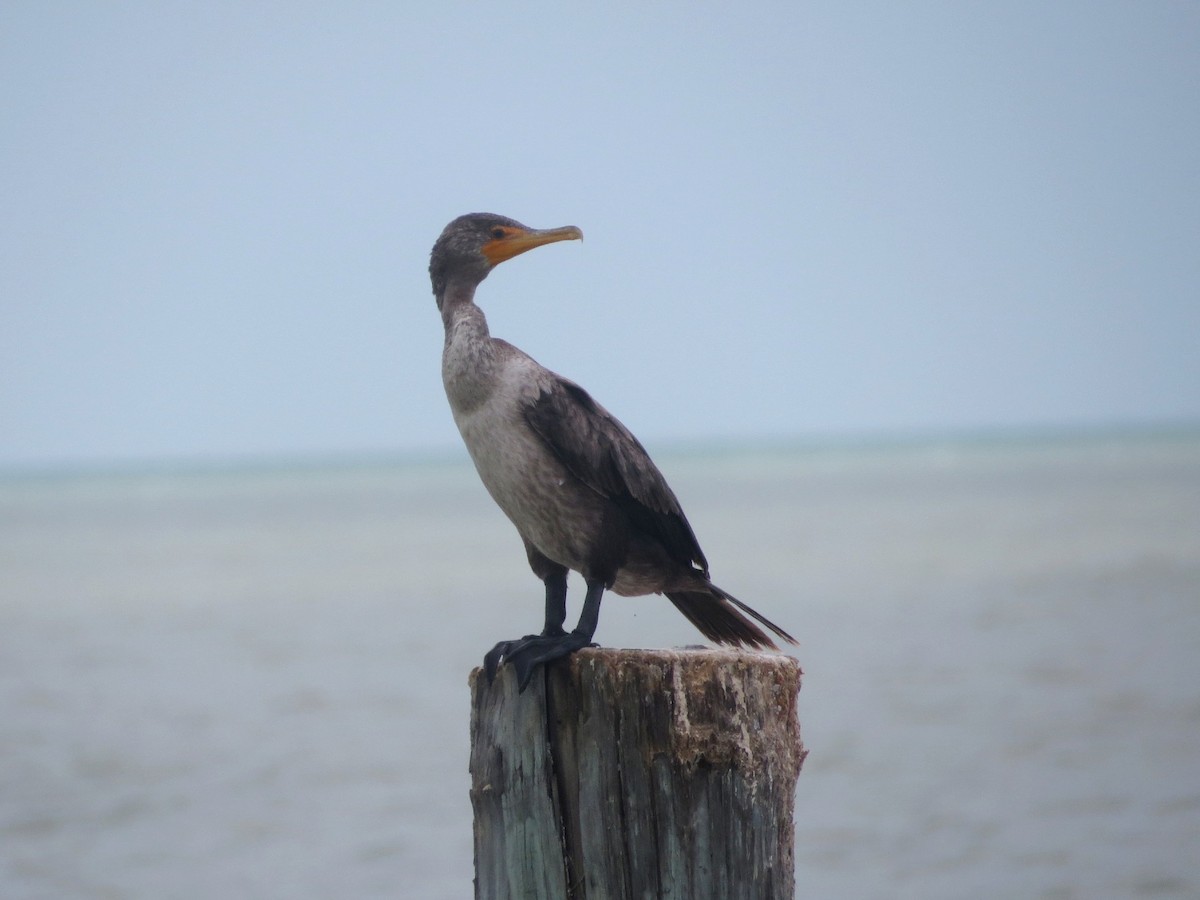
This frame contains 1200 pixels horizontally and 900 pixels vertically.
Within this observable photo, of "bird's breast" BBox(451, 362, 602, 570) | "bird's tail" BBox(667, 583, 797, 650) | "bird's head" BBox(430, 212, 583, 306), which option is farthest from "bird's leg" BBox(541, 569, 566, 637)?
"bird's head" BBox(430, 212, 583, 306)

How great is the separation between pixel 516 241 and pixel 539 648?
1.28 m

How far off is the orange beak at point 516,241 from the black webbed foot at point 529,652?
116 cm

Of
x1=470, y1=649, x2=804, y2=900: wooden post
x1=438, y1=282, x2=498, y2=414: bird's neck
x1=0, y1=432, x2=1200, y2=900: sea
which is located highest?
x1=438, y1=282, x2=498, y2=414: bird's neck

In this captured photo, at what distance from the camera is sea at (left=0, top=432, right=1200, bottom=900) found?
7.26 m

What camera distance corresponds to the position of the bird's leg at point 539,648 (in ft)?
10.5

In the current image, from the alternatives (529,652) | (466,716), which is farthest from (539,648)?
(466,716)

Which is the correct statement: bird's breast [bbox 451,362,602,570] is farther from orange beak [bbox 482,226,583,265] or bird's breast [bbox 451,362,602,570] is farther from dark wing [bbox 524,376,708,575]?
orange beak [bbox 482,226,583,265]

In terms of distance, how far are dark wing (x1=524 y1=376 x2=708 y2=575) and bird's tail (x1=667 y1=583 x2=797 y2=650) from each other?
0.39ft

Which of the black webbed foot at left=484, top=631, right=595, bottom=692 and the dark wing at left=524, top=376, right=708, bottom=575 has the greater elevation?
the dark wing at left=524, top=376, right=708, bottom=575

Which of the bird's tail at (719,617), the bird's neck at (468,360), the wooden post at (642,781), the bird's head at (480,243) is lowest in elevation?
the wooden post at (642,781)

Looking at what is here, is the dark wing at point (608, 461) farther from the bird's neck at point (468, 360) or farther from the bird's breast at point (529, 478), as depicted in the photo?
the bird's neck at point (468, 360)

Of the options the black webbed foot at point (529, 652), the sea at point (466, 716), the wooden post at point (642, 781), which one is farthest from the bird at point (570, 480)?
the sea at point (466, 716)

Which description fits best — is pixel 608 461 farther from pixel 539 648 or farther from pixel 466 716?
pixel 466 716

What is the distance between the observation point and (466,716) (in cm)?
1023
